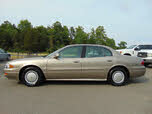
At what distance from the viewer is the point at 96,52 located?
16.2 ft

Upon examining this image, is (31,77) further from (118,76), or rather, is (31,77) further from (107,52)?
(118,76)

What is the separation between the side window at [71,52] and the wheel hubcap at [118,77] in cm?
147

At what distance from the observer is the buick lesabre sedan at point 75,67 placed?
472cm

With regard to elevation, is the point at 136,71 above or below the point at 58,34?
below

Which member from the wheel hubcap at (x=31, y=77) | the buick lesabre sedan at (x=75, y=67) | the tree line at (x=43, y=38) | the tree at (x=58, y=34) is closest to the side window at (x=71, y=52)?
the buick lesabre sedan at (x=75, y=67)

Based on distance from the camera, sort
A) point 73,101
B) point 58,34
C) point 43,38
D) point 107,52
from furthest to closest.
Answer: point 58,34 < point 43,38 < point 107,52 < point 73,101

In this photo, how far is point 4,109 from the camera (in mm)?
2998

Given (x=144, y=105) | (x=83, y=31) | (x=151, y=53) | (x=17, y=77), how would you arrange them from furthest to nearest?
(x=83, y=31) → (x=151, y=53) → (x=17, y=77) → (x=144, y=105)

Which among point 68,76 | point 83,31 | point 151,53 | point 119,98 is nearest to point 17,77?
point 68,76

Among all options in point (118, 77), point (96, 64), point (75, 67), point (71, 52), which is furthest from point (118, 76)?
point (71, 52)

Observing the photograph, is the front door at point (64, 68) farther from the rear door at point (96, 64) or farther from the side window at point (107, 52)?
the side window at point (107, 52)

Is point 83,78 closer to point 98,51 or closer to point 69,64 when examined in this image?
point 69,64

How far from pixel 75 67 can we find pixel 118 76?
1606 millimetres

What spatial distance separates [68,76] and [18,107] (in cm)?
204
